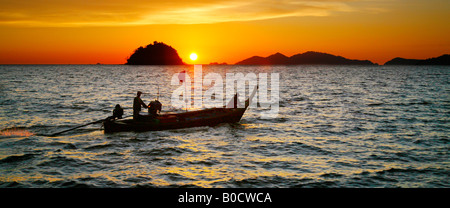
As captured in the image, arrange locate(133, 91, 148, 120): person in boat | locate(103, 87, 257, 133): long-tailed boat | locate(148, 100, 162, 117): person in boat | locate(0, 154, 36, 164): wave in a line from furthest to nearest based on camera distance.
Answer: locate(148, 100, 162, 117): person in boat
locate(103, 87, 257, 133): long-tailed boat
locate(133, 91, 148, 120): person in boat
locate(0, 154, 36, 164): wave

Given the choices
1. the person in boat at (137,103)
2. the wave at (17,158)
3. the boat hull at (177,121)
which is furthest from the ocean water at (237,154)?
the person in boat at (137,103)

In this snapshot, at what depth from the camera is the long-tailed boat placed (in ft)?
64.3

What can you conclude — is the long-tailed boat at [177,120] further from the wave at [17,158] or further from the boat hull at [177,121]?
the wave at [17,158]

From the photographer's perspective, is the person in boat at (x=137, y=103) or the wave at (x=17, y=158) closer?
the wave at (x=17, y=158)

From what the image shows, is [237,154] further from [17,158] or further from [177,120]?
[17,158]

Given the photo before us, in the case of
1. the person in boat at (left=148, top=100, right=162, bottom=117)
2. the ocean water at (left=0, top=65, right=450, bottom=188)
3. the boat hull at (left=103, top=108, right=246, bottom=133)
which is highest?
the person in boat at (left=148, top=100, right=162, bottom=117)

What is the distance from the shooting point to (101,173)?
13.0 meters

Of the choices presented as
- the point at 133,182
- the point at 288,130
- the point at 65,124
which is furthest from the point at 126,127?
the point at 288,130

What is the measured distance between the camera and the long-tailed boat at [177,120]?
19609mm

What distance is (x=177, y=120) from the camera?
68.9ft

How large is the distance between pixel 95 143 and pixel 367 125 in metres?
17.5

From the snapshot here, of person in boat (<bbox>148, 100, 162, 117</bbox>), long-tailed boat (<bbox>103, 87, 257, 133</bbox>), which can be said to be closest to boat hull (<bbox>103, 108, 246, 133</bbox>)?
long-tailed boat (<bbox>103, 87, 257, 133</bbox>)

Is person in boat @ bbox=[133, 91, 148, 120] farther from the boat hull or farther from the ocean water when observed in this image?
the ocean water

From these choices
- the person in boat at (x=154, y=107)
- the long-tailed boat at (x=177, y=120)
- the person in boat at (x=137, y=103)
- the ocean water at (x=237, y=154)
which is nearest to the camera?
the ocean water at (x=237, y=154)
